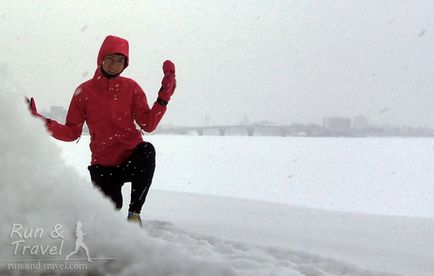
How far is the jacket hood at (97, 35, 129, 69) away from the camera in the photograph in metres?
2.83

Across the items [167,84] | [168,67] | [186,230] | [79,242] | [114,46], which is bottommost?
[186,230]

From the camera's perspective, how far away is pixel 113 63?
2896 millimetres

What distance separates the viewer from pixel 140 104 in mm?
2969

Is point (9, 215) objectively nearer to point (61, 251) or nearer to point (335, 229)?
point (61, 251)

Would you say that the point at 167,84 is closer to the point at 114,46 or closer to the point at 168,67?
the point at 168,67

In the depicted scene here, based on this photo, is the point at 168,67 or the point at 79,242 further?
the point at 168,67

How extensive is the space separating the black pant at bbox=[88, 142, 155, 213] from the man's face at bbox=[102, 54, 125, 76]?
0.51m

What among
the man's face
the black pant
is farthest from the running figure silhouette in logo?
the man's face

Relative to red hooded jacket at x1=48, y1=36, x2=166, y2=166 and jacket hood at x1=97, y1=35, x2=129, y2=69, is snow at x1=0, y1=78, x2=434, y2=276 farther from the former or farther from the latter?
jacket hood at x1=97, y1=35, x2=129, y2=69

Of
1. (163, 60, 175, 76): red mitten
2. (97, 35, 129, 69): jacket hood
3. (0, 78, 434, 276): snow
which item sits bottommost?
(0, 78, 434, 276): snow

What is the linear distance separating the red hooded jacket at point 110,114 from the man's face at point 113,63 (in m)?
0.03

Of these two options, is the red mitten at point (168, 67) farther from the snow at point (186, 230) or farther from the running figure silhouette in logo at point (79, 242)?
the running figure silhouette in logo at point (79, 242)

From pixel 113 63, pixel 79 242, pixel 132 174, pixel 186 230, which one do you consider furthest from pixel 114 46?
pixel 79 242

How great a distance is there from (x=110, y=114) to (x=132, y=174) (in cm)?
41
